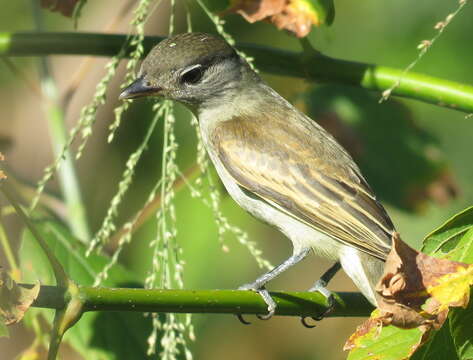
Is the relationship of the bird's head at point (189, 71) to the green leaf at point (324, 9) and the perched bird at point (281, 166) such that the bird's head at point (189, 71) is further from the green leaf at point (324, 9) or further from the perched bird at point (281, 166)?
the green leaf at point (324, 9)

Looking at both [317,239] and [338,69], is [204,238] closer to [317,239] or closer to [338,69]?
[317,239]

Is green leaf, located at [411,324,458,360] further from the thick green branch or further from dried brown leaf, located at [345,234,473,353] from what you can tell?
the thick green branch

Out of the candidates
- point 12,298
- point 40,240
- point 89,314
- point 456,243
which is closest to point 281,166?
point 89,314

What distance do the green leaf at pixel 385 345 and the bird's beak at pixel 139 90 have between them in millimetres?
1454

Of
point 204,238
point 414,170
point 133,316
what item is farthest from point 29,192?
point 414,170

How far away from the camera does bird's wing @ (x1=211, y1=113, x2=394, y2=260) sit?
329 centimetres

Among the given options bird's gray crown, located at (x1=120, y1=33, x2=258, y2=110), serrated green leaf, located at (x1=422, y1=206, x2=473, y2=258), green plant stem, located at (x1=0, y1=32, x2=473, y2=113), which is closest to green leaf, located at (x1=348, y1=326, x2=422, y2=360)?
serrated green leaf, located at (x1=422, y1=206, x2=473, y2=258)

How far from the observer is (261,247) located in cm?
606

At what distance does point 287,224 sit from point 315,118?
0.65 meters

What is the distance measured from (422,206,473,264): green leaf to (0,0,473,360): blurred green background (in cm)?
177

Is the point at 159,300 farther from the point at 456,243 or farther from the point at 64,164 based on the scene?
the point at 64,164

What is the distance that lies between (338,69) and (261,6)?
0.35 metres

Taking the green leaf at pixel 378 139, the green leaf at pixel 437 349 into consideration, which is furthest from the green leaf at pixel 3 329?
the green leaf at pixel 378 139

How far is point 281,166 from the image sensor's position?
3510 millimetres
